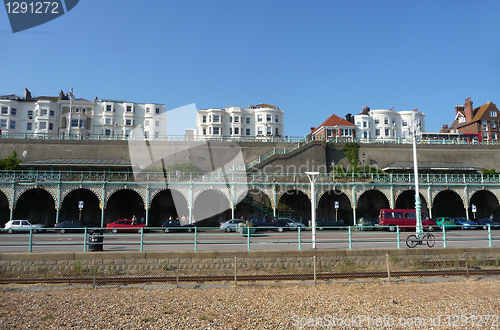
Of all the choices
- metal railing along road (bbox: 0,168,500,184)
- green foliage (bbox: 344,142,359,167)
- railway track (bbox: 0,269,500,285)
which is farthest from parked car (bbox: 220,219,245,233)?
green foliage (bbox: 344,142,359,167)

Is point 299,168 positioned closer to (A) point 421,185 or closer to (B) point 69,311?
(A) point 421,185

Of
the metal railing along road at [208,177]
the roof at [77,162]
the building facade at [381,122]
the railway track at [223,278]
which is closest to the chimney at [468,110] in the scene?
the building facade at [381,122]

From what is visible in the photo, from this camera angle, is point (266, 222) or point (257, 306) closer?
point (257, 306)

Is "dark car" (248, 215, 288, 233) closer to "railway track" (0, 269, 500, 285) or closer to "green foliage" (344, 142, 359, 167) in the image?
"railway track" (0, 269, 500, 285)

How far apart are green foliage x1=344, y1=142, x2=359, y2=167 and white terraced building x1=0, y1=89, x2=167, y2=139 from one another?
34.5 metres

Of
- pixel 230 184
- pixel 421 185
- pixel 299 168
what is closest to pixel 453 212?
pixel 421 185

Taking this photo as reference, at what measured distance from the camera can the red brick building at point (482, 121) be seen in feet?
276

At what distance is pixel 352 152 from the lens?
52594mm

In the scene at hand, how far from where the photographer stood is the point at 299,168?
157 ft

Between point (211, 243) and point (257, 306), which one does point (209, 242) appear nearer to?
point (211, 243)

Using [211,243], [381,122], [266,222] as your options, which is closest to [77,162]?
[266,222]

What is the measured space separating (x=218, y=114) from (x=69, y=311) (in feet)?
233

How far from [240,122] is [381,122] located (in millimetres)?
34059

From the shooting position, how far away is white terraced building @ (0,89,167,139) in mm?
71062
